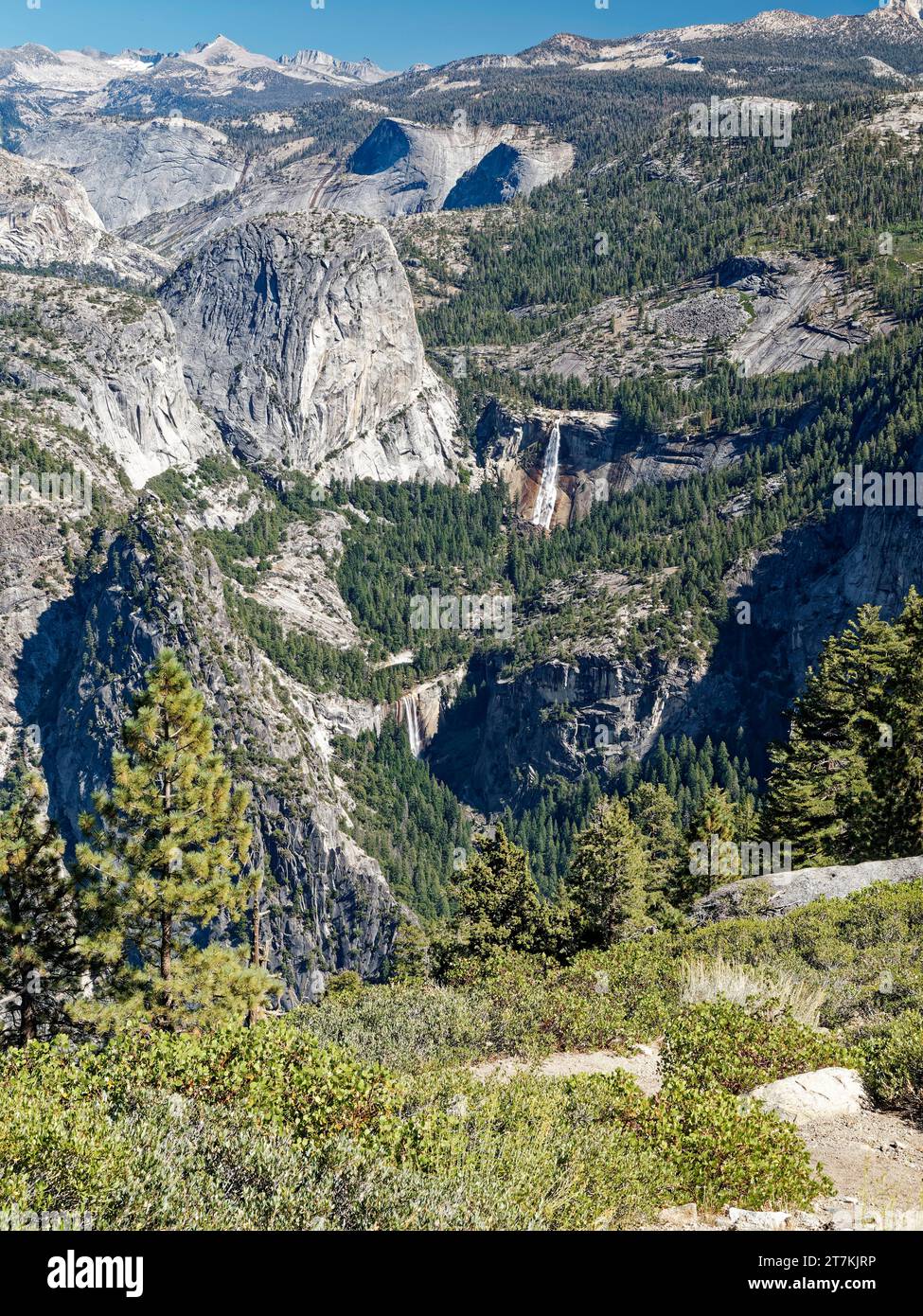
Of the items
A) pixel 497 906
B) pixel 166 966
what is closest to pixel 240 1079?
pixel 166 966

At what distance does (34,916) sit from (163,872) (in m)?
3.45

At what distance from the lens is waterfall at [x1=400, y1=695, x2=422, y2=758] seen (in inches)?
7067

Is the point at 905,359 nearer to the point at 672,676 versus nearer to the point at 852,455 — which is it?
the point at 852,455

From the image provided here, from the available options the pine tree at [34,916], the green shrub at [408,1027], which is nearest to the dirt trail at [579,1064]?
the green shrub at [408,1027]

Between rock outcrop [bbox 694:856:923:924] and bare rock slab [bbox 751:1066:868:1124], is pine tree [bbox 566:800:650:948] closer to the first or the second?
rock outcrop [bbox 694:856:923:924]

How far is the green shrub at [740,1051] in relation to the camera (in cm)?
1688

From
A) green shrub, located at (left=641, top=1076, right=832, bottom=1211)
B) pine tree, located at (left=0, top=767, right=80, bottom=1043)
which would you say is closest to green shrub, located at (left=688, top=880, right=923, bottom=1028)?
green shrub, located at (left=641, top=1076, right=832, bottom=1211)

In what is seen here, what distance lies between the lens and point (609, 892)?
145 ft

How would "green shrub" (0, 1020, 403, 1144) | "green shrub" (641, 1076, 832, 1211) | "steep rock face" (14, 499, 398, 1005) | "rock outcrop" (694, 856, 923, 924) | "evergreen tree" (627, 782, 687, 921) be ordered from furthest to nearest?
"steep rock face" (14, 499, 398, 1005), "evergreen tree" (627, 782, 687, 921), "rock outcrop" (694, 856, 923, 924), "green shrub" (0, 1020, 403, 1144), "green shrub" (641, 1076, 832, 1211)

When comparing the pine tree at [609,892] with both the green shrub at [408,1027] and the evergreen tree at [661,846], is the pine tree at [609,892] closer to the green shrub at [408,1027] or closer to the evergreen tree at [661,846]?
the evergreen tree at [661,846]

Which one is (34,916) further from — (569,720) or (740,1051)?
(569,720)

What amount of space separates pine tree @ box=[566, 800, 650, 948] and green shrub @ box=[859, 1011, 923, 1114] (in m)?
23.5

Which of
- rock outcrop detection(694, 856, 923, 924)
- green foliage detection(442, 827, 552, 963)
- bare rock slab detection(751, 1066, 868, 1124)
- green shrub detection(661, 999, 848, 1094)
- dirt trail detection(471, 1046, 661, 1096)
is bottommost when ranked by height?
green foliage detection(442, 827, 552, 963)

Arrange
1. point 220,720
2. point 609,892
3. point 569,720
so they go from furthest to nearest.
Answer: point 569,720
point 220,720
point 609,892
